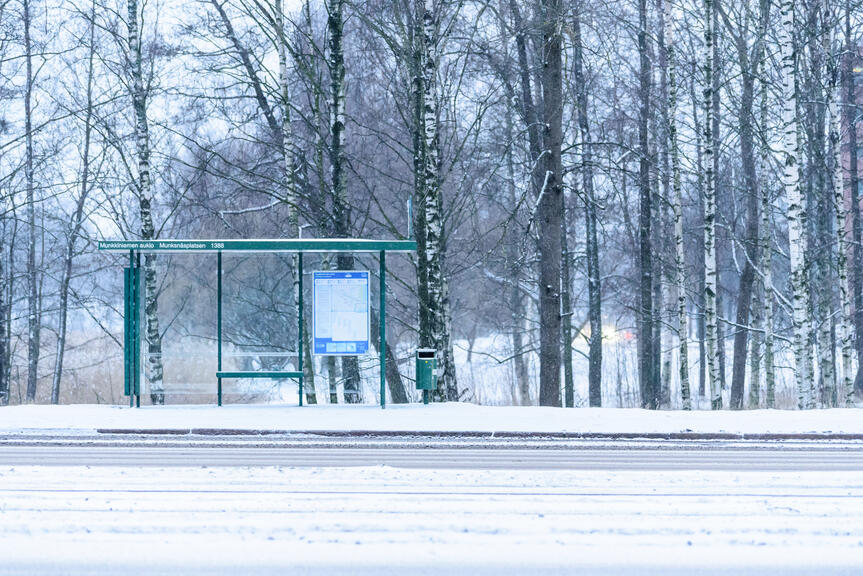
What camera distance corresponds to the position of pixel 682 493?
322 inches

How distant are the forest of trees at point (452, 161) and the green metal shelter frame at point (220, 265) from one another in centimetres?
35

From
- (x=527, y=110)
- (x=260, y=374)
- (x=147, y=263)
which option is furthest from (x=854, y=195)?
(x=147, y=263)

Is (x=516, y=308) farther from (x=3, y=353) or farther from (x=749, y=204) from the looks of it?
(x=3, y=353)

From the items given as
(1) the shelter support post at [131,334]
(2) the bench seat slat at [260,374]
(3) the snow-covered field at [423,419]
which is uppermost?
(1) the shelter support post at [131,334]

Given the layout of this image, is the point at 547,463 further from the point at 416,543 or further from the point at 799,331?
the point at 799,331

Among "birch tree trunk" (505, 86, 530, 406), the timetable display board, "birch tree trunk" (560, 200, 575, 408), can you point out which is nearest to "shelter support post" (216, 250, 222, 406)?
the timetable display board

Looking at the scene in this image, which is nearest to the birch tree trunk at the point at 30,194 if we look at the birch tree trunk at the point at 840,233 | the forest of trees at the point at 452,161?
the forest of trees at the point at 452,161

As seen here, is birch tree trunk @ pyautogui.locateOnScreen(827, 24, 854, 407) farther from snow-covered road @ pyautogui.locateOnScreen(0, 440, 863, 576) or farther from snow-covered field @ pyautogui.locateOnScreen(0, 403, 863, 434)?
snow-covered road @ pyautogui.locateOnScreen(0, 440, 863, 576)

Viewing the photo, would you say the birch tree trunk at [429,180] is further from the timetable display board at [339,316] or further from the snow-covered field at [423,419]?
the snow-covered field at [423,419]

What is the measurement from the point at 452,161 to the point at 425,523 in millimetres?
16167

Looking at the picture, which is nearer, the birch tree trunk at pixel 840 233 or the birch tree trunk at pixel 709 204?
the birch tree trunk at pixel 709 204

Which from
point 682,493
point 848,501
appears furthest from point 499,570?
point 848,501

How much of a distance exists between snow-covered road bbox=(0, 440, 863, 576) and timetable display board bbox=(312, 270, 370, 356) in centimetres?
746

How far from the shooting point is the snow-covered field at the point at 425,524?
593cm
